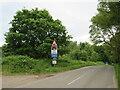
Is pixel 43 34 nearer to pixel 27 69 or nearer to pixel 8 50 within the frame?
pixel 8 50

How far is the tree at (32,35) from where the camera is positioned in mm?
33500

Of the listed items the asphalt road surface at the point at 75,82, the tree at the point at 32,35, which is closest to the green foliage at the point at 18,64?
the asphalt road surface at the point at 75,82

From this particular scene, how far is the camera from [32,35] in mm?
34438

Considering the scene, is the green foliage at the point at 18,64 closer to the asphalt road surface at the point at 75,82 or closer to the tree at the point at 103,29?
the asphalt road surface at the point at 75,82

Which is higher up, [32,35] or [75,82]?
[32,35]

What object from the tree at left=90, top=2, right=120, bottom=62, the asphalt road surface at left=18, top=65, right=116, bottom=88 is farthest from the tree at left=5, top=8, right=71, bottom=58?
the asphalt road surface at left=18, top=65, right=116, bottom=88

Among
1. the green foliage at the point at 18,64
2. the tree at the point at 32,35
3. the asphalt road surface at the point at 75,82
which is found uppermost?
the tree at the point at 32,35

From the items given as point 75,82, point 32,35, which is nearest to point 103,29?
point 32,35

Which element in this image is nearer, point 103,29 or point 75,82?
point 75,82

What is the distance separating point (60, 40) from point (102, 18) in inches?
389

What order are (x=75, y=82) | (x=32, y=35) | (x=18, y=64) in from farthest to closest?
(x=32, y=35) → (x=18, y=64) → (x=75, y=82)

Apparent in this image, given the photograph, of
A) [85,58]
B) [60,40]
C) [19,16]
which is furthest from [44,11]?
[85,58]

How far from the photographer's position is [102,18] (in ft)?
97.1

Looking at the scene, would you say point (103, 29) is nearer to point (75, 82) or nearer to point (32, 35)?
point (32, 35)
